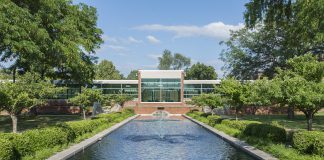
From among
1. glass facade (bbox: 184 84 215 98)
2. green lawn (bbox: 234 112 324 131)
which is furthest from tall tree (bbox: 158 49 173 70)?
green lawn (bbox: 234 112 324 131)

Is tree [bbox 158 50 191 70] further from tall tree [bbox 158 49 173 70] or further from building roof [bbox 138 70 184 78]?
building roof [bbox 138 70 184 78]

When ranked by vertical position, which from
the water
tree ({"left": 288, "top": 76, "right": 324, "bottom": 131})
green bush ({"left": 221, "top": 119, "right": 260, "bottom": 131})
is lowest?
the water

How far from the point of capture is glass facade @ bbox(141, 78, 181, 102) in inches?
2968

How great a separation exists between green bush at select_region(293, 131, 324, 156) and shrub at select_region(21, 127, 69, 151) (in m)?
10.4

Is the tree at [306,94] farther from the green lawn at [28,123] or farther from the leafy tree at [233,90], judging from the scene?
the green lawn at [28,123]

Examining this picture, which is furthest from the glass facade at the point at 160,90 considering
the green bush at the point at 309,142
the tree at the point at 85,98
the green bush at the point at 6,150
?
the green bush at the point at 6,150

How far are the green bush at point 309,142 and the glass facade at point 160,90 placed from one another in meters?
59.1

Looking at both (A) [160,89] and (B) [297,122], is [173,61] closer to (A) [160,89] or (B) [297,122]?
(A) [160,89]

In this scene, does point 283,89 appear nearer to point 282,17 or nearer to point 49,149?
point 282,17

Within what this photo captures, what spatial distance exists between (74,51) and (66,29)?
5.10 feet

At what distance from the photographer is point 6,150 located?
510 inches

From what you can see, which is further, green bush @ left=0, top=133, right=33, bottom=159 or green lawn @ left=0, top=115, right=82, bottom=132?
green lawn @ left=0, top=115, right=82, bottom=132

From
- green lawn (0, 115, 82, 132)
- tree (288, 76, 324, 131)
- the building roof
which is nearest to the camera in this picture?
tree (288, 76, 324, 131)

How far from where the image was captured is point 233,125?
28.3 m
